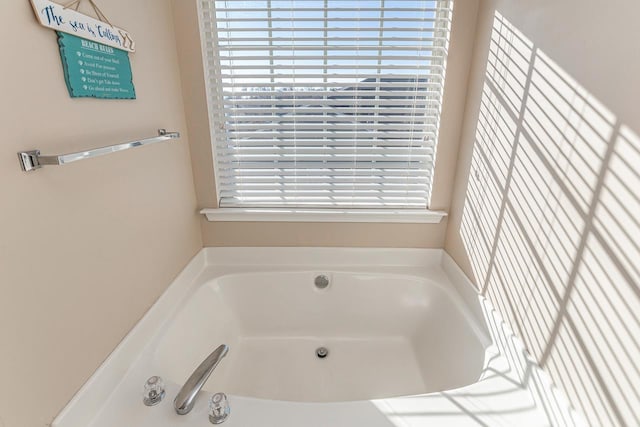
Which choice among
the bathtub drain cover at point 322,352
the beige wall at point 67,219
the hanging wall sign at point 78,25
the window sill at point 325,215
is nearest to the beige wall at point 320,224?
the window sill at point 325,215

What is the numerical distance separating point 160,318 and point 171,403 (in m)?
0.40

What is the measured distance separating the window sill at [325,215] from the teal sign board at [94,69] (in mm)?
770

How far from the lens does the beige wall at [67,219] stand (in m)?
0.72

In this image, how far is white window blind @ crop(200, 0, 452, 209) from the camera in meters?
1.48

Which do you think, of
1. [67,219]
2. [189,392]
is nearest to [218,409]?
[189,392]

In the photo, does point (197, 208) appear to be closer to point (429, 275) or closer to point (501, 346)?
point (429, 275)

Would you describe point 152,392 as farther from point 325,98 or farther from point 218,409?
point 325,98

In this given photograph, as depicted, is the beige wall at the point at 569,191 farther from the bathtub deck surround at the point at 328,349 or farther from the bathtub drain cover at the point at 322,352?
the bathtub drain cover at the point at 322,352

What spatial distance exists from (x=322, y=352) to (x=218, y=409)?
84cm

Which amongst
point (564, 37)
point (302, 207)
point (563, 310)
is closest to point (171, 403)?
point (302, 207)

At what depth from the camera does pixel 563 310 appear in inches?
34.3

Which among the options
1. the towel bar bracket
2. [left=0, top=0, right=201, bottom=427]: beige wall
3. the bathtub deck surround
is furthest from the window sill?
the towel bar bracket

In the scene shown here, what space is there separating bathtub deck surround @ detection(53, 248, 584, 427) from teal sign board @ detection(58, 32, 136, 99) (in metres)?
0.81

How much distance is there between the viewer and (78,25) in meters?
0.88
